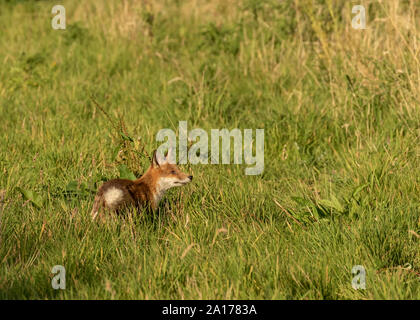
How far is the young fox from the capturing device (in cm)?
460

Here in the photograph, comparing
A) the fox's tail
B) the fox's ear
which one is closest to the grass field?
the fox's tail

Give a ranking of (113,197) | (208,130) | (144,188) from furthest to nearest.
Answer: (208,130)
(144,188)
(113,197)

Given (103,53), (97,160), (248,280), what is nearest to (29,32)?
(103,53)

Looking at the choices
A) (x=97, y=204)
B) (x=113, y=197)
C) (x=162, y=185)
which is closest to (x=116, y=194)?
(x=113, y=197)

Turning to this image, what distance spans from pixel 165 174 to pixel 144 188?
199 mm

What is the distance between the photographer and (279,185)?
18.9ft

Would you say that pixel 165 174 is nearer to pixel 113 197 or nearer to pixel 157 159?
pixel 157 159

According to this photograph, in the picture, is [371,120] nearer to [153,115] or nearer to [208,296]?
[153,115]

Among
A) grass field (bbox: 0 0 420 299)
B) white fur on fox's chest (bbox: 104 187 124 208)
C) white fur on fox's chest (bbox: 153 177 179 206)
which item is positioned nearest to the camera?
grass field (bbox: 0 0 420 299)

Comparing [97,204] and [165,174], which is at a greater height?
[165,174]

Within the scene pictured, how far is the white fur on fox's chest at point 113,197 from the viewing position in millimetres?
4582

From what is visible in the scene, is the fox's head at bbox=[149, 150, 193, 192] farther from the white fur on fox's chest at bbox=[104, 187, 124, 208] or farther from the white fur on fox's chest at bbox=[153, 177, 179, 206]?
the white fur on fox's chest at bbox=[104, 187, 124, 208]

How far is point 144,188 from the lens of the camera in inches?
193

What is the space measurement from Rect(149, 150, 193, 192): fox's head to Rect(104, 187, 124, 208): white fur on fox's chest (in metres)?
0.44
